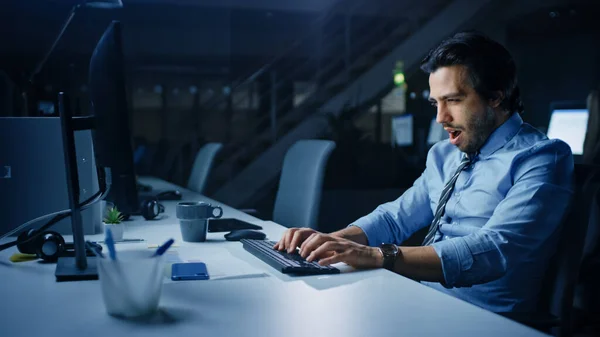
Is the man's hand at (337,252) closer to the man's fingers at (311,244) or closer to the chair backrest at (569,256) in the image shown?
the man's fingers at (311,244)

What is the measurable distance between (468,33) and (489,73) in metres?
0.13

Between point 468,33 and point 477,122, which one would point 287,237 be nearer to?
point 477,122

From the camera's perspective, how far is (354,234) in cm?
176

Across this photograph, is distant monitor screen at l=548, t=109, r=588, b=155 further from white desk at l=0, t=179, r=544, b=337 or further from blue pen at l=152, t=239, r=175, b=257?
blue pen at l=152, t=239, r=175, b=257

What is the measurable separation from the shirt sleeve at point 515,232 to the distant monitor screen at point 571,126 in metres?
2.83

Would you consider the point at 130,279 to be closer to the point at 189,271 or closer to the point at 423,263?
the point at 189,271

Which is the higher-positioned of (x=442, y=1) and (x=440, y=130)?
(x=442, y=1)

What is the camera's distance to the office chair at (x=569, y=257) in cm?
136

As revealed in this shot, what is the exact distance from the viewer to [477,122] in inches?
65.3

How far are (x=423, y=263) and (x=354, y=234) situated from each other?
391mm

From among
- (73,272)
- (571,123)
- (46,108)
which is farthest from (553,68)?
(73,272)

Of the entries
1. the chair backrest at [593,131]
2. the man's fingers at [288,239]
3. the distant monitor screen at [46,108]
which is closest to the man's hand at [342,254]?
the man's fingers at [288,239]

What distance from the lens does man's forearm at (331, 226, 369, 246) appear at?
1.74m

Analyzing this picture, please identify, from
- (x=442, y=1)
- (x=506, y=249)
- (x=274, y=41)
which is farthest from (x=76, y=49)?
(x=274, y=41)
